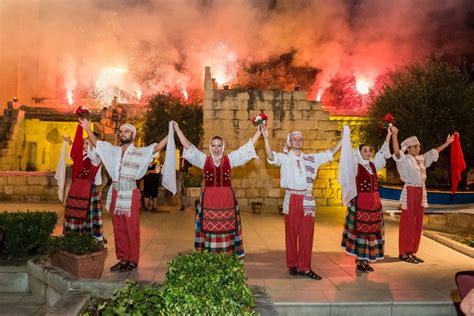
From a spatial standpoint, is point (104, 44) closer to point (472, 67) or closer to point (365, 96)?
point (365, 96)

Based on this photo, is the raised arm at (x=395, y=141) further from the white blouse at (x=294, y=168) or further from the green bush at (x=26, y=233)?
the green bush at (x=26, y=233)

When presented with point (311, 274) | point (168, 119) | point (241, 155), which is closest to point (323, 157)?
point (241, 155)

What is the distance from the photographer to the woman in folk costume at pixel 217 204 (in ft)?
19.1

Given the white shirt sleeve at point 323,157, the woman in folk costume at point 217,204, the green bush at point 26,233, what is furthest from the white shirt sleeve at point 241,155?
the green bush at point 26,233

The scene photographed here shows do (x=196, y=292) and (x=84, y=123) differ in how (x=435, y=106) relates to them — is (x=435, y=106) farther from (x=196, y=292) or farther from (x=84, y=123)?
(x=196, y=292)

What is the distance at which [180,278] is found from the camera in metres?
3.13

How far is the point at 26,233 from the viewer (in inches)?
234

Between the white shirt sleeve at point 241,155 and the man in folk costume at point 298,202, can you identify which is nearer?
the man in folk costume at point 298,202

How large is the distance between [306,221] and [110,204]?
9.56 feet

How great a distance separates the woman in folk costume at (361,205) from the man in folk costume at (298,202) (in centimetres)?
44

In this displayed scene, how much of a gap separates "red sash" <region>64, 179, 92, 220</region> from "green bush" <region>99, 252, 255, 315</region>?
385 centimetres

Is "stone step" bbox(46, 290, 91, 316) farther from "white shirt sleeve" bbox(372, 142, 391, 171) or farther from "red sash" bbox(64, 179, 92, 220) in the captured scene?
"white shirt sleeve" bbox(372, 142, 391, 171)

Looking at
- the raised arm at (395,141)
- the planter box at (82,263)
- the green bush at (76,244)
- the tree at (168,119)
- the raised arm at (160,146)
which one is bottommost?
the planter box at (82,263)

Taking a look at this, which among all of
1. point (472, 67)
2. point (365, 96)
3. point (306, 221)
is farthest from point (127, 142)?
point (365, 96)
